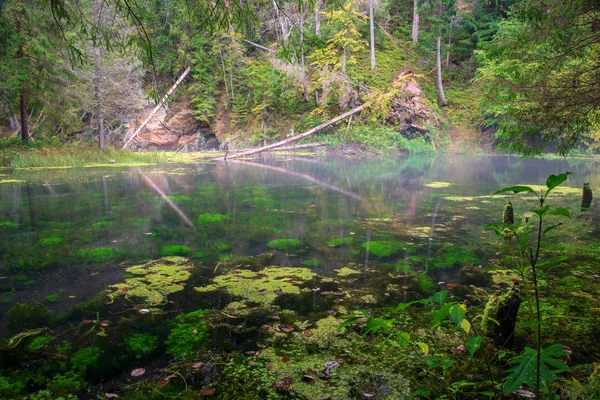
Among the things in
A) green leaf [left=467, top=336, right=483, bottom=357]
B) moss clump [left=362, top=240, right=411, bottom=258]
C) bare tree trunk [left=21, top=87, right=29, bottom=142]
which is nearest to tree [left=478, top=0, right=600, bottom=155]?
moss clump [left=362, top=240, right=411, bottom=258]

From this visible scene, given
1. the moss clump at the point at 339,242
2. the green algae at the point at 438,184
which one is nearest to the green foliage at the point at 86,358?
the moss clump at the point at 339,242

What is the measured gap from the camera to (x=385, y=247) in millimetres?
5141

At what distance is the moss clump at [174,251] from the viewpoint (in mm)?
4926

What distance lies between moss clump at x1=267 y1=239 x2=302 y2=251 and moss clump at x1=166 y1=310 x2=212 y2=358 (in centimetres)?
199

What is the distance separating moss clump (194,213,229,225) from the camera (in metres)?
6.61

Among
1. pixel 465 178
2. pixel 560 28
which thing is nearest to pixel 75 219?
pixel 560 28

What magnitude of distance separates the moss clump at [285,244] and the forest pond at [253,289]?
29mm

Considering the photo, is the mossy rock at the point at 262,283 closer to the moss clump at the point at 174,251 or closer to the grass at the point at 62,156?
the moss clump at the point at 174,251

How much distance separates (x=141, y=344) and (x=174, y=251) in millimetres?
2342

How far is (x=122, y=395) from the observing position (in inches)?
87.6

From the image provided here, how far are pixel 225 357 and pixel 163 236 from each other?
362 cm

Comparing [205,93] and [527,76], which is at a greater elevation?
[205,93]

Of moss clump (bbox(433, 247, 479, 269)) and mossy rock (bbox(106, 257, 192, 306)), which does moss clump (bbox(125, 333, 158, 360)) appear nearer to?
mossy rock (bbox(106, 257, 192, 306))

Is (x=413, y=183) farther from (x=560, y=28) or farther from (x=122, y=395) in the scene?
(x=122, y=395)
